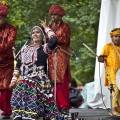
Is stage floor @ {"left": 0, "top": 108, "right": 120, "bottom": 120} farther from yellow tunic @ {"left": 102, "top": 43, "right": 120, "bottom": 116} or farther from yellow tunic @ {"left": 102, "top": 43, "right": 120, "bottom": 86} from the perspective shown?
yellow tunic @ {"left": 102, "top": 43, "right": 120, "bottom": 86}

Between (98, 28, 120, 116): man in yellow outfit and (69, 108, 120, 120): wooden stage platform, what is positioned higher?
(98, 28, 120, 116): man in yellow outfit

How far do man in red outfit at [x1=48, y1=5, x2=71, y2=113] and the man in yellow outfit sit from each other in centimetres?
60

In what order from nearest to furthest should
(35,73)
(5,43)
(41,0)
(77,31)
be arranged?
1. (35,73)
2. (5,43)
3. (41,0)
4. (77,31)

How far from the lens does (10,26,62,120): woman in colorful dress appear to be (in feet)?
28.6

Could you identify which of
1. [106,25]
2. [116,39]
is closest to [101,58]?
[116,39]

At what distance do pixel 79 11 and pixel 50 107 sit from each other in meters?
7.46

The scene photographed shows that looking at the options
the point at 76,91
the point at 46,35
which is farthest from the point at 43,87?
the point at 76,91

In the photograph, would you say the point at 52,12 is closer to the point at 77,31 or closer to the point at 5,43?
the point at 5,43

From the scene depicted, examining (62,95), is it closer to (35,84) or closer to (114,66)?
(114,66)

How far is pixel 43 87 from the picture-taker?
8766 mm

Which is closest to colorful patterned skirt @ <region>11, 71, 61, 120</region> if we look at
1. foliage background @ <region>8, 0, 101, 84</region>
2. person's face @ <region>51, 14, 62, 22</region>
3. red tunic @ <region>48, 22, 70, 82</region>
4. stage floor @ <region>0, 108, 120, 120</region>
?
stage floor @ <region>0, 108, 120, 120</region>

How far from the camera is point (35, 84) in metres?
8.71

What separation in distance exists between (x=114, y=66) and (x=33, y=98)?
1.95m

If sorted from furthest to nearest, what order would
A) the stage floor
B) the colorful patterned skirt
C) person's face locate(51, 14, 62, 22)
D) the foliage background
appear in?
the foliage background
person's face locate(51, 14, 62, 22)
the stage floor
the colorful patterned skirt
